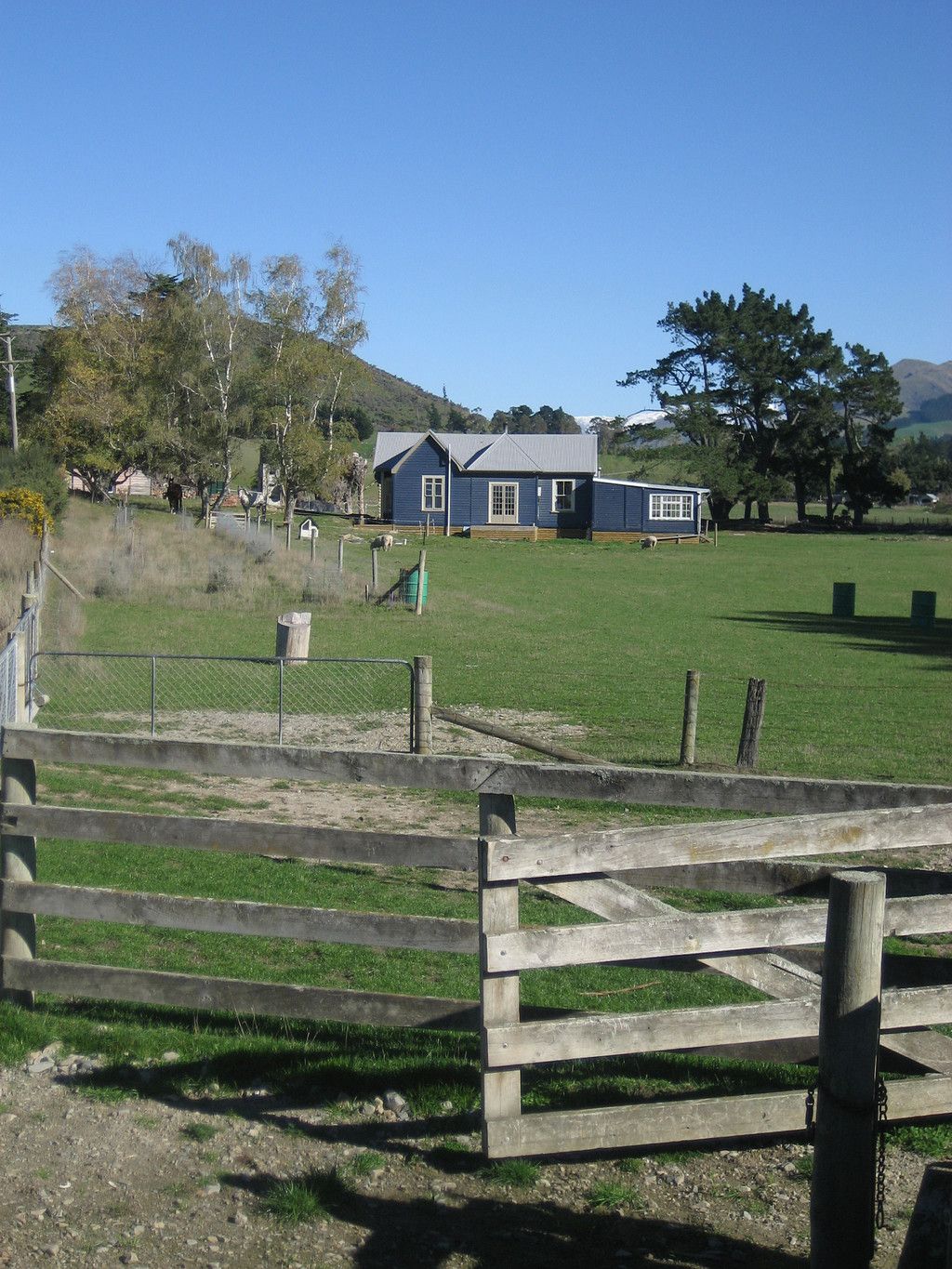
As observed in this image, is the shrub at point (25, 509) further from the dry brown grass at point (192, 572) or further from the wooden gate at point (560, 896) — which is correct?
the wooden gate at point (560, 896)

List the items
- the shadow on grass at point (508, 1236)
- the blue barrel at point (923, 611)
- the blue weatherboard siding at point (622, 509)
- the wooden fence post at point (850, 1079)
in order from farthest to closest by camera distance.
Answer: the blue weatherboard siding at point (622, 509), the blue barrel at point (923, 611), the shadow on grass at point (508, 1236), the wooden fence post at point (850, 1079)

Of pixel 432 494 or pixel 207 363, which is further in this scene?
pixel 432 494

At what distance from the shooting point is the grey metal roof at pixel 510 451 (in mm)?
68438

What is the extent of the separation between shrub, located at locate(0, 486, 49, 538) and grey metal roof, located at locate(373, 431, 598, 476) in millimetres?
36567

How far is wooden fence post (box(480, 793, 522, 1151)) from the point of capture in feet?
13.7

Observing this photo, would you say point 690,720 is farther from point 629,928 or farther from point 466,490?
point 466,490

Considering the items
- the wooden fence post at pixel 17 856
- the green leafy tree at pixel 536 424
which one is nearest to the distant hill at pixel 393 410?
the green leafy tree at pixel 536 424

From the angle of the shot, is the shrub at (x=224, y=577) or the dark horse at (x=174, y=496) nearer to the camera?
the shrub at (x=224, y=577)

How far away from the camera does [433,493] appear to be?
68500 mm

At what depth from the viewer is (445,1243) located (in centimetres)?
393

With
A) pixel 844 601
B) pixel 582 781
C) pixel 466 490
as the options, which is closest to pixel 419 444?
pixel 466 490

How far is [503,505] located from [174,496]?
17.6 meters

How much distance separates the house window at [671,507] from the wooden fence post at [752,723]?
5524 cm

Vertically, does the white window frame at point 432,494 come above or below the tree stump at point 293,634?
above
